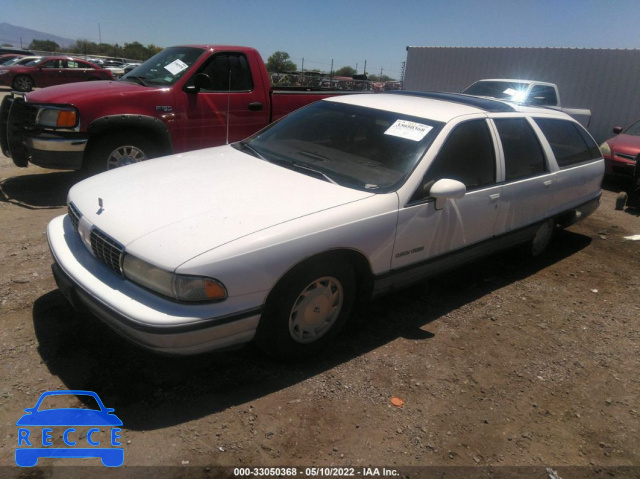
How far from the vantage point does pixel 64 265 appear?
2.85m

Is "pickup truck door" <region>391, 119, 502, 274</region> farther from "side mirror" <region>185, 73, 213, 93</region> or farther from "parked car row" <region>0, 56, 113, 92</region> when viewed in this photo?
"parked car row" <region>0, 56, 113, 92</region>

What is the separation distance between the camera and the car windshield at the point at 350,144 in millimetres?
3305

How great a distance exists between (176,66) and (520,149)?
4.39 m

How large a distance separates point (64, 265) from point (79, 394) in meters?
0.75

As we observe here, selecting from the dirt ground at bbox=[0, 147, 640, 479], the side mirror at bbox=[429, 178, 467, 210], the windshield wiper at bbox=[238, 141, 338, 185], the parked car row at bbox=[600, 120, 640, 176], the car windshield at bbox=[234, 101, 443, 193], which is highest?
the car windshield at bbox=[234, 101, 443, 193]

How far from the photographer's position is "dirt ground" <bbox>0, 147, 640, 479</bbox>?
241 centimetres

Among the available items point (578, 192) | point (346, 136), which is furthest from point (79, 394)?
point (578, 192)

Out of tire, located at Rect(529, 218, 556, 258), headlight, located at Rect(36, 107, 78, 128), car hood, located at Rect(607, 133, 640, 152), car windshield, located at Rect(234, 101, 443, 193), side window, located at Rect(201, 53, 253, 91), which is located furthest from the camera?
car hood, located at Rect(607, 133, 640, 152)

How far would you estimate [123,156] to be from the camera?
5.79 m

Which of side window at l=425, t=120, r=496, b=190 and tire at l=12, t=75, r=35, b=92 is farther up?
side window at l=425, t=120, r=496, b=190

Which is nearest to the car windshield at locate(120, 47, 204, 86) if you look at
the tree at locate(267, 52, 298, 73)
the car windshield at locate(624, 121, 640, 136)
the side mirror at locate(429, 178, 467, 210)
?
the side mirror at locate(429, 178, 467, 210)

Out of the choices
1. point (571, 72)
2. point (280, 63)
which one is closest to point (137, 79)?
point (571, 72)

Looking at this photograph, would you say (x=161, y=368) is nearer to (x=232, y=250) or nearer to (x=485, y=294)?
(x=232, y=250)

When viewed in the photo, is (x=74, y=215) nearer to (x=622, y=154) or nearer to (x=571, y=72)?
(x=622, y=154)
